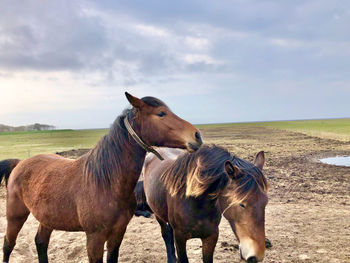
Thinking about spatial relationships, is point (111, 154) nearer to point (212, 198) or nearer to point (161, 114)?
point (161, 114)

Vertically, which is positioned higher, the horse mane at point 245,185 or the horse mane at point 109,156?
the horse mane at point 109,156

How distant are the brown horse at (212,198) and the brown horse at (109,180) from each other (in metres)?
0.56

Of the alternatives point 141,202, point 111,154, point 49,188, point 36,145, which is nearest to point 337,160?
point 141,202

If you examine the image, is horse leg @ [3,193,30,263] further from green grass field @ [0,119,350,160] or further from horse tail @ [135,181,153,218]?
green grass field @ [0,119,350,160]

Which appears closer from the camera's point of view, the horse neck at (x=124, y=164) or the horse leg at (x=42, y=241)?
the horse neck at (x=124, y=164)

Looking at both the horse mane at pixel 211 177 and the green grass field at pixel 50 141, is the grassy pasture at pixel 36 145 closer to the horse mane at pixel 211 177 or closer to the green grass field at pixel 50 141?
the green grass field at pixel 50 141

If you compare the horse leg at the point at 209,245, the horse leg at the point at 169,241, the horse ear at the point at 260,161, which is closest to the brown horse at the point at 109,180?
the horse ear at the point at 260,161

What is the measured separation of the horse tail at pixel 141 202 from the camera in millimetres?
5676

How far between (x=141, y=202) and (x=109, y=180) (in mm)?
3510

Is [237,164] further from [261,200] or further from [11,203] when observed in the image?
[11,203]

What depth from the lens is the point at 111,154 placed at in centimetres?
264

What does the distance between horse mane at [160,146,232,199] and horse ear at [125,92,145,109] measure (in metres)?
0.99

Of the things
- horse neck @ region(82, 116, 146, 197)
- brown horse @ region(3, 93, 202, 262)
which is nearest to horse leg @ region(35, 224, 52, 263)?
brown horse @ region(3, 93, 202, 262)

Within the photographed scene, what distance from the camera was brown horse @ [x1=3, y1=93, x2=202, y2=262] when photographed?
2.44 meters
